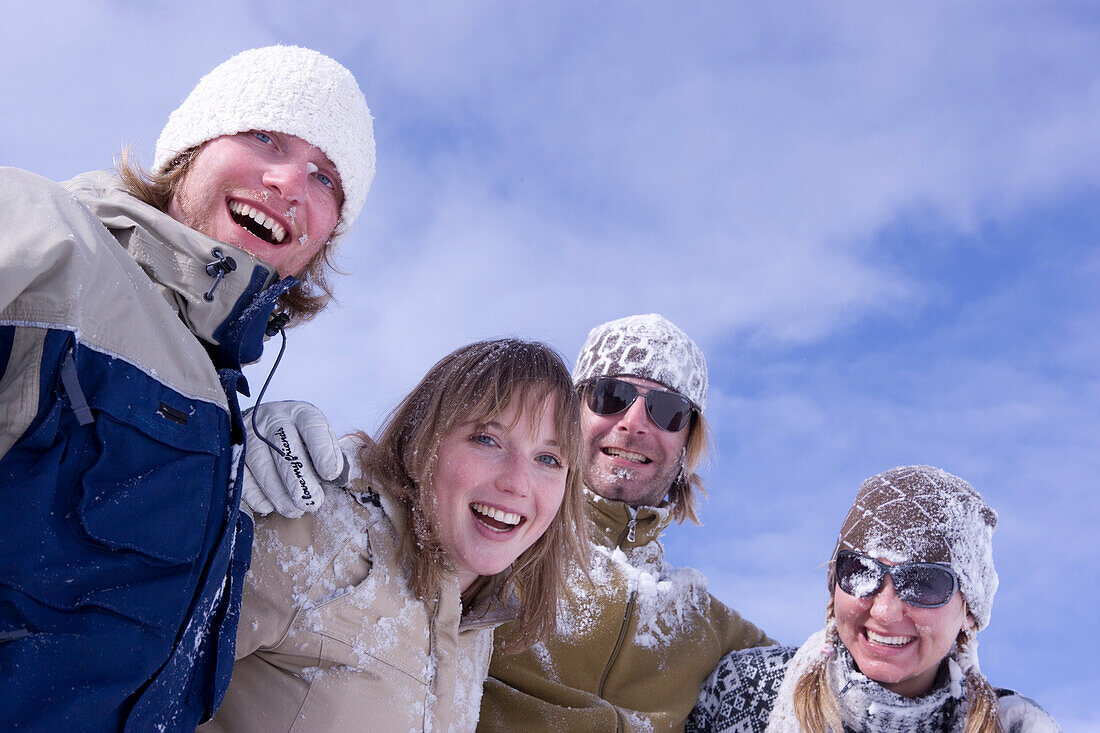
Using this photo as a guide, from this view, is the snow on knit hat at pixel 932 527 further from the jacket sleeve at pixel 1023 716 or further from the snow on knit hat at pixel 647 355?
the snow on knit hat at pixel 647 355

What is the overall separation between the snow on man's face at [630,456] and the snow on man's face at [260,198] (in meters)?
1.98

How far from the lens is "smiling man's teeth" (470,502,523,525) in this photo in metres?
2.92

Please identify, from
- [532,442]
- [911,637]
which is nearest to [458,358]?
[532,442]

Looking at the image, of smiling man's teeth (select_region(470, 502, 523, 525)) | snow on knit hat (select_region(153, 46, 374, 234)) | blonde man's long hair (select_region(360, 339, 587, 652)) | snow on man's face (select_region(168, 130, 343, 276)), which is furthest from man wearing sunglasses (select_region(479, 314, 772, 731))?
snow on knit hat (select_region(153, 46, 374, 234))

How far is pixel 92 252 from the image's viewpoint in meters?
1.86

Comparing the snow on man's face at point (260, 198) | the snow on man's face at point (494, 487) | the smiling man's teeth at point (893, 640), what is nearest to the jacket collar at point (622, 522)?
the smiling man's teeth at point (893, 640)

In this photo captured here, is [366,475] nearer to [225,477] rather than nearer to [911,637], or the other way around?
[225,477]

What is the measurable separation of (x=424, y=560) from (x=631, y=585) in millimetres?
1544

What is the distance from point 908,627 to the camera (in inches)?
142

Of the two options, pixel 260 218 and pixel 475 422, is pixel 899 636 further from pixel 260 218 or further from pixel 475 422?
pixel 260 218

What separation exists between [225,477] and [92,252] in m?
0.58

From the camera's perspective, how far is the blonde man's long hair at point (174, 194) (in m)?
2.86

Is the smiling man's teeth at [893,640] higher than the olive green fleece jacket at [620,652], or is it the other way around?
the smiling man's teeth at [893,640]

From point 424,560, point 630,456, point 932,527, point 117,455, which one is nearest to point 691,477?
point 630,456
